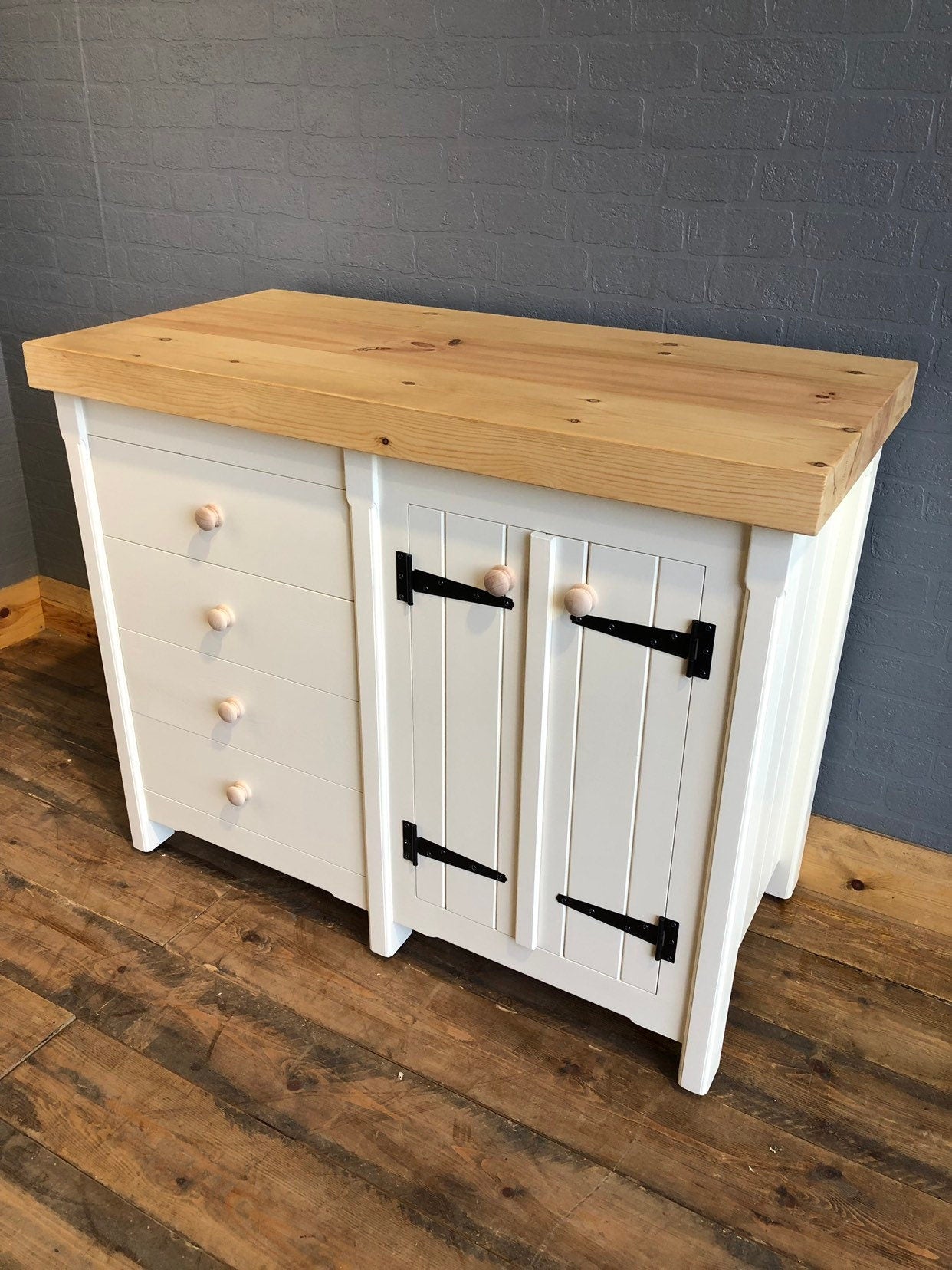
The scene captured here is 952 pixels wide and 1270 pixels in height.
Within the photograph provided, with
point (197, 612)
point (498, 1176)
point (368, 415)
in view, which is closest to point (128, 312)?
point (197, 612)

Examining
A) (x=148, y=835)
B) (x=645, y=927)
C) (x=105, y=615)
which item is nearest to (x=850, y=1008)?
(x=645, y=927)

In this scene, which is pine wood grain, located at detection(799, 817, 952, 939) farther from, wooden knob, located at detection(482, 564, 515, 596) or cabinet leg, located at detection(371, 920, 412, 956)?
wooden knob, located at detection(482, 564, 515, 596)

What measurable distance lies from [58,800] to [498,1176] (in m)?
1.21

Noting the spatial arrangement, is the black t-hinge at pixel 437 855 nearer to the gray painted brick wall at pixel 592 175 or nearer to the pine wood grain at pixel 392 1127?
the pine wood grain at pixel 392 1127

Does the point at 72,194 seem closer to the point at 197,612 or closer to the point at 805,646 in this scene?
the point at 197,612

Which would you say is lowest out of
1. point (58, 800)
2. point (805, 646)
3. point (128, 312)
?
point (58, 800)

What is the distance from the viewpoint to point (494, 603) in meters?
1.33

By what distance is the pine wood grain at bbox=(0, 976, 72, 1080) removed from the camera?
1.53m

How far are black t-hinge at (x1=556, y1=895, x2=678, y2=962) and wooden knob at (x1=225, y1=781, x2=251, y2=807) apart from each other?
597mm

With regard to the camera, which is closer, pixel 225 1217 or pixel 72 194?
pixel 225 1217

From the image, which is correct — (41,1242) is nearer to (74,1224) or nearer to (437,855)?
(74,1224)

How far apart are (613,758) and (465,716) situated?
23 cm

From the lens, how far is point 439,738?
4.85ft

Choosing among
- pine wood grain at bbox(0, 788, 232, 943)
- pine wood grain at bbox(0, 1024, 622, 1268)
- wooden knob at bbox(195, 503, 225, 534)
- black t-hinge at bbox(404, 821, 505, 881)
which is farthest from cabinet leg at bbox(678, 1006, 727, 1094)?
wooden knob at bbox(195, 503, 225, 534)
